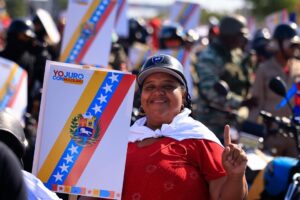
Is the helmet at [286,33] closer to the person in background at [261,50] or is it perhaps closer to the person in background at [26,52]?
the person in background at [261,50]

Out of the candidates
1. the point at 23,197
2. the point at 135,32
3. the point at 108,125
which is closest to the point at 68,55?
the point at 108,125

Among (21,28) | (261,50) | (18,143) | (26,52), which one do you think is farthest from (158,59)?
(261,50)

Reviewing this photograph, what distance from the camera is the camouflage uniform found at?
320 inches

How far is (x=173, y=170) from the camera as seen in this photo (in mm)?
4297

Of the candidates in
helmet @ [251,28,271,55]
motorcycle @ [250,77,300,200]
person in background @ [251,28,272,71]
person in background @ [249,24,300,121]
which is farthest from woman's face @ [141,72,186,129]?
helmet @ [251,28,271,55]

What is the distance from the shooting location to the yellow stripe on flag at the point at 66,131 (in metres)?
4.08

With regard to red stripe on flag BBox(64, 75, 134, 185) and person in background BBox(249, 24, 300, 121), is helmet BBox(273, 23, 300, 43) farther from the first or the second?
red stripe on flag BBox(64, 75, 134, 185)

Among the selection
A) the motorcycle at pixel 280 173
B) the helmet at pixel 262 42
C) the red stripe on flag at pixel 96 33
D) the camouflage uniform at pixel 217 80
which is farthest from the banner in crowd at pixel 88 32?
the helmet at pixel 262 42

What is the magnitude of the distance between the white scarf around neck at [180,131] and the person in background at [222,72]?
3275mm

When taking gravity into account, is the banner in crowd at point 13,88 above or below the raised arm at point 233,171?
above

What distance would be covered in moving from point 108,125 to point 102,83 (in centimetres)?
22

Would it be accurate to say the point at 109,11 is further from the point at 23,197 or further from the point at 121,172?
the point at 23,197

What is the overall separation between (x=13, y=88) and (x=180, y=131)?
Result: 3.15 metres

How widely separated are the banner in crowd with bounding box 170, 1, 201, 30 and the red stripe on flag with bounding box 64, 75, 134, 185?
10.9 meters
